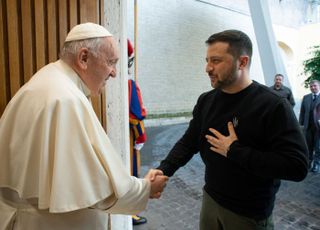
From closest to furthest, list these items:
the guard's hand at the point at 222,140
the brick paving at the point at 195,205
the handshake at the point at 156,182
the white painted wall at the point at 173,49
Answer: the guard's hand at the point at 222,140 → the handshake at the point at 156,182 → the brick paving at the point at 195,205 → the white painted wall at the point at 173,49

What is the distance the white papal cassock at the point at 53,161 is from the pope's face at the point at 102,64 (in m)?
0.16

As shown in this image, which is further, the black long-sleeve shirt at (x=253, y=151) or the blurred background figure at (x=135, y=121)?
the blurred background figure at (x=135, y=121)

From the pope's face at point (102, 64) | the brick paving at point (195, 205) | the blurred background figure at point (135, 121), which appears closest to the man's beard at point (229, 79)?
the pope's face at point (102, 64)

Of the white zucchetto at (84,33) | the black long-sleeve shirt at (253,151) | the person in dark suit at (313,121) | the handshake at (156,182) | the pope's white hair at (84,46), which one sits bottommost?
the person in dark suit at (313,121)

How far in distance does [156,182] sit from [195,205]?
260 cm

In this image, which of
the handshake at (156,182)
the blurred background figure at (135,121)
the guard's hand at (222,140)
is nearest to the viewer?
the guard's hand at (222,140)

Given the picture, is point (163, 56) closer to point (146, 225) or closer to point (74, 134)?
point (146, 225)

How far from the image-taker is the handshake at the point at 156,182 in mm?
1646

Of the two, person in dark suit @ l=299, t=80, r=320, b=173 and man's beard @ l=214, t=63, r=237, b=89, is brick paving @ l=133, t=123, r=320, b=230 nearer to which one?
person in dark suit @ l=299, t=80, r=320, b=173

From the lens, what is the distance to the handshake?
165cm

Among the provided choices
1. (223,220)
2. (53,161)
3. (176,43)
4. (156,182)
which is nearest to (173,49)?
(176,43)

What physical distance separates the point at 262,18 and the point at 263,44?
0.80 m

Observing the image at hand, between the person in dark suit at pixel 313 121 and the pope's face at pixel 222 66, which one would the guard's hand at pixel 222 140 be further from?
the person in dark suit at pixel 313 121

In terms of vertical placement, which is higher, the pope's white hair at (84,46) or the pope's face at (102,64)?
the pope's white hair at (84,46)
